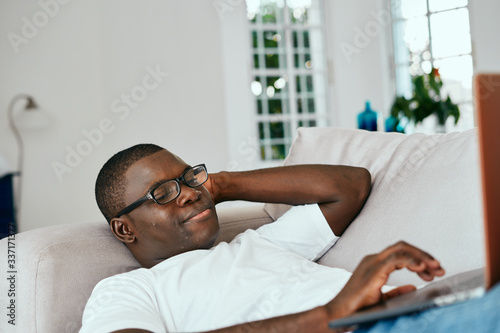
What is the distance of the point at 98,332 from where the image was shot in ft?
3.22

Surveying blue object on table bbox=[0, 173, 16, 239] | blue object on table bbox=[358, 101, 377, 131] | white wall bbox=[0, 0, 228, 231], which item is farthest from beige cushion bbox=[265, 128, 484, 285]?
white wall bbox=[0, 0, 228, 231]

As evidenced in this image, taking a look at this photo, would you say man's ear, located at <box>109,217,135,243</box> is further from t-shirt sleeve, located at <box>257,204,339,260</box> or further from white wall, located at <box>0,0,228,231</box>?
white wall, located at <box>0,0,228,231</box>

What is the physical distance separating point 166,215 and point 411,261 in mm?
699

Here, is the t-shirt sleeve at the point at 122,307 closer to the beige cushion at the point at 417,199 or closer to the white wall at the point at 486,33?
the beige cushion at the point at 417,199

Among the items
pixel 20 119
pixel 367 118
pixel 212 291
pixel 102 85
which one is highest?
pixel 102 85

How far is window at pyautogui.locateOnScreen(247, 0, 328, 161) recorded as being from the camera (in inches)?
200

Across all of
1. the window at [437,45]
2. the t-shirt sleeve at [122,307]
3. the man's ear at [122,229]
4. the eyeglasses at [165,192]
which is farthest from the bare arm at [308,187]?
the window at [437,45]

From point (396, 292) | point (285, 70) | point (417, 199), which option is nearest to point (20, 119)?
point (285, 70)

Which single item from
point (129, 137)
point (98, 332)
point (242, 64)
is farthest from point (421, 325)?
point (242, 64)

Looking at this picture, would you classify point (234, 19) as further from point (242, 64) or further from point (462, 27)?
point (462, 27)

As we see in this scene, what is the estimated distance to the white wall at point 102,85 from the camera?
165 inches

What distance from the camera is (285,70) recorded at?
5.18 metres

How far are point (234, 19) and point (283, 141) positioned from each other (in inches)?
47.8

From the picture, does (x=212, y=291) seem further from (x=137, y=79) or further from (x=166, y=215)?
(x=137, y=79)
